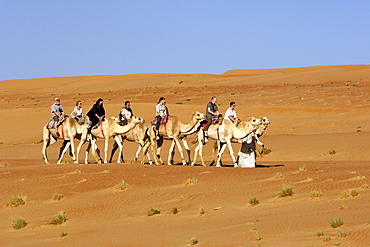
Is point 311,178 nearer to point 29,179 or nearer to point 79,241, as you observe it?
point 79,241

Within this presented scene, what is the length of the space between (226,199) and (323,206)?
323 cm

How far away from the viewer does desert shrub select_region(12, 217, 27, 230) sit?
1650 cm

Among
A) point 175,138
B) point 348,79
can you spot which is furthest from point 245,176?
point 348,79

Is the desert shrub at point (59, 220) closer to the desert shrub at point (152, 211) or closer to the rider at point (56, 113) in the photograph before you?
the desert shrub at point (152, 211)

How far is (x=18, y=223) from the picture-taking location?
54.2 ft

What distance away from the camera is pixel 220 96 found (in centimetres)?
6675

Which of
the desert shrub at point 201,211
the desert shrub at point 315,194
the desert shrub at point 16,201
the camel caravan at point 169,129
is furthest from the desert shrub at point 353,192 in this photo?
the desert shrub at point 16,201

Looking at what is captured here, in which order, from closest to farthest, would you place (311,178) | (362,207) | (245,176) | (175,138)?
(362,207), (311,178), (245,176), (175,138)

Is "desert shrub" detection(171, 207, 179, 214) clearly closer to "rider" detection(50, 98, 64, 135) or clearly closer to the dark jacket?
the dark jacket

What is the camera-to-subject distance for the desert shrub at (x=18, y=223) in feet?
54.1

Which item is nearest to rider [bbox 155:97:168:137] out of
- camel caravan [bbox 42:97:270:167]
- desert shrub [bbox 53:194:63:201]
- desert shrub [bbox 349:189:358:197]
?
camel caravan [bbox 42:97:270:167]

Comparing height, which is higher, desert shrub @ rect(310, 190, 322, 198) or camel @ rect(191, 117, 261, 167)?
camel @ rect(191, 117, 261, 167)

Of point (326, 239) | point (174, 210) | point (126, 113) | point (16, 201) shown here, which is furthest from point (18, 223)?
point (126, 113)

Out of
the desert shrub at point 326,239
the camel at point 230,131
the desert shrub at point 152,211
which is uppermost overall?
the camel at point 230,131
